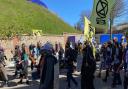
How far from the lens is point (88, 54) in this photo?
14.1 meters

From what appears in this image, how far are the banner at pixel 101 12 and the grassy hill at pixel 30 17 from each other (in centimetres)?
4675

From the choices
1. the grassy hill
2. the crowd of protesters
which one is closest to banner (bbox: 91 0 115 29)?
the crowd of protesters

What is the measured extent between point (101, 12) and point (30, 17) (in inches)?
2168

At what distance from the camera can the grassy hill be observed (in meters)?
62.9

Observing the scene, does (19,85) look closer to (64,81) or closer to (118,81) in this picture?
(64,81)

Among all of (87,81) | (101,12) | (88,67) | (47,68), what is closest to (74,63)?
(87,81)

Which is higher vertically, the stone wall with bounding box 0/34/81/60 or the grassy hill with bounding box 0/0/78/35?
the grassy hill with bounding box 0/0/78/35

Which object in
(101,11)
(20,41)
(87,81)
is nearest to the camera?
(101,11)

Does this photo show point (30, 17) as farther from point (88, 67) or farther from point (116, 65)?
point (88, 67)

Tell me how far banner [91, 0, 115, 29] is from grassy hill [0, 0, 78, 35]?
46.7 meters

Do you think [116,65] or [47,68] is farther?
[116,65]

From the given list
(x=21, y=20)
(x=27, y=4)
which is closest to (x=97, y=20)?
(x=21, y=20)

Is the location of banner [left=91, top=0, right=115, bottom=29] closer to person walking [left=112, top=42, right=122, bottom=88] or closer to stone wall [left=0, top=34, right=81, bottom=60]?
person walking [left=112, top=42, right=122, bottom=88]

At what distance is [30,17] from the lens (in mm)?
67438
